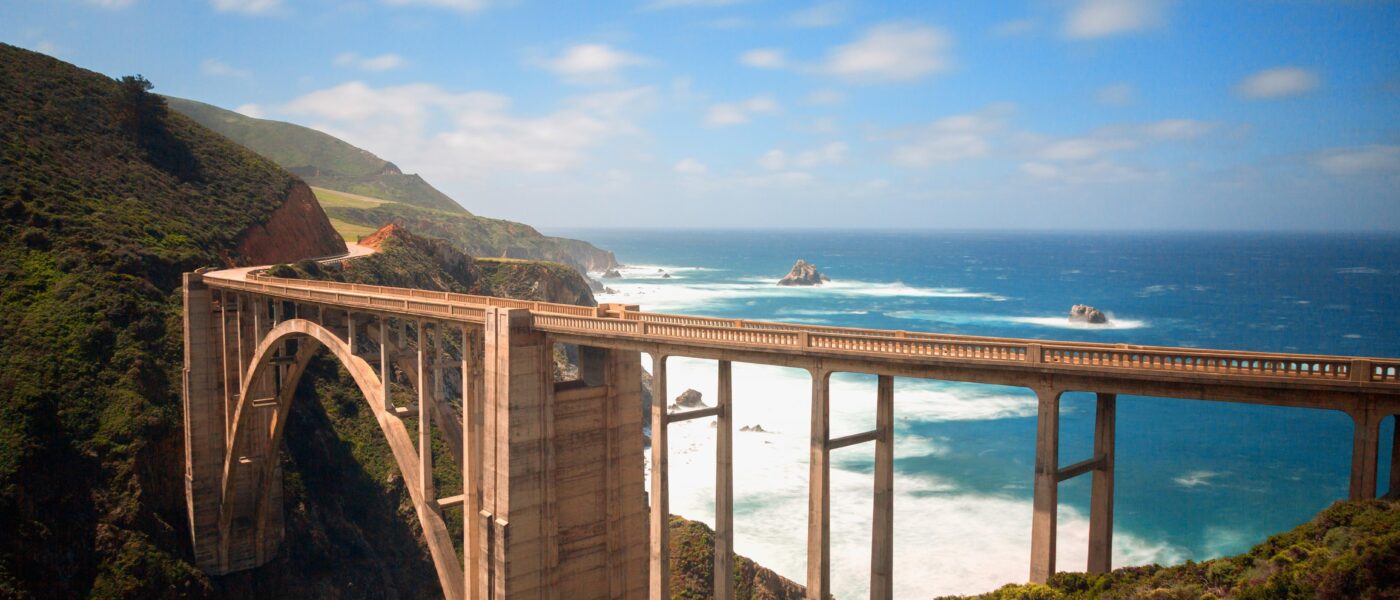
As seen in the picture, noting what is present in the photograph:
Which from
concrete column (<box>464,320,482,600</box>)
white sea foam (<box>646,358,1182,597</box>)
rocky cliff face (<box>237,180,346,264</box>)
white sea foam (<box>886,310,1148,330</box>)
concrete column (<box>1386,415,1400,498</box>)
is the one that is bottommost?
white sea foam (<box>646,358,1182,597</box>)

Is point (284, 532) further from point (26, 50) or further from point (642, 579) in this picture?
point (26, 50)

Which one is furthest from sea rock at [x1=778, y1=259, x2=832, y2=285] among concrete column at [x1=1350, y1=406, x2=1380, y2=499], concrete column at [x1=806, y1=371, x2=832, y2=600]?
concrete column at [x1=1350, y1=406, x2=1380, y2=499]

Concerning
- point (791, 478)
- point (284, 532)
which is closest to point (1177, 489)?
point (791, 478)

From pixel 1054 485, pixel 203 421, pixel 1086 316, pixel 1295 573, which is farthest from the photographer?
pixel 1086 316

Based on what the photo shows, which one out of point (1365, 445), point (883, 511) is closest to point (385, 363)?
point (883, 511)

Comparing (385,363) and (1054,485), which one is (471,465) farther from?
(1054,485)

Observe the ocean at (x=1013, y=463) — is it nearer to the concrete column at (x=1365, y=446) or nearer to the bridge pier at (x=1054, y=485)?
the bridge pier at (x=1054, y=485)

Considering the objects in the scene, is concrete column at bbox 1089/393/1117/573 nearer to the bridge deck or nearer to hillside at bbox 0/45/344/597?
the bridge deck
